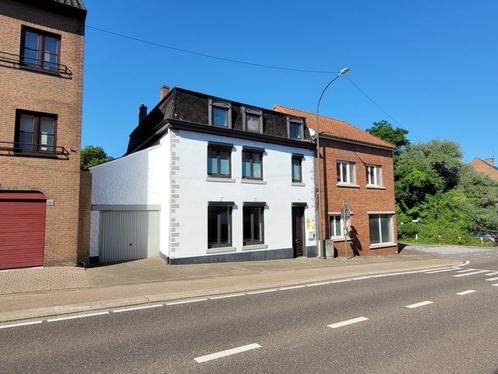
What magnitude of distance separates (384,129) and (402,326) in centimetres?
4237

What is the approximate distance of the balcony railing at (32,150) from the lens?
38.7 ft

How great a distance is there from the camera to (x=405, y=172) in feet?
121

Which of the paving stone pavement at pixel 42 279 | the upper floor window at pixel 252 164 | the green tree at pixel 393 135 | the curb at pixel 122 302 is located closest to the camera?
the curb at pixel 122 302

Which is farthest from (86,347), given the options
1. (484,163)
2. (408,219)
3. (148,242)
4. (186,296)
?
(484,163)

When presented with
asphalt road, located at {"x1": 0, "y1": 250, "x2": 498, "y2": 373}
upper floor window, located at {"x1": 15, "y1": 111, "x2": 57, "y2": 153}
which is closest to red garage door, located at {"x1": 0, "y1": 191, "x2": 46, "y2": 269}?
upper floor window, located at {"x1": 15, "y1": 111, "x2": 57, "y2": 153}

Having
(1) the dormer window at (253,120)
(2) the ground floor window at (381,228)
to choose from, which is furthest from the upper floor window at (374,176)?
(1) the dormer window at (253,120)

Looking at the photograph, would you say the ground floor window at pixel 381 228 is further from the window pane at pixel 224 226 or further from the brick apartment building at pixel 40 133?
the brick apartment building at pixel 40 133

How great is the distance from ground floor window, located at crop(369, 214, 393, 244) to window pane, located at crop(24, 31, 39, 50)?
20.2 metres

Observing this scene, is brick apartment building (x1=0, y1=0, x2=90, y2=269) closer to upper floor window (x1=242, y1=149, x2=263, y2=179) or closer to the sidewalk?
the sidewalk

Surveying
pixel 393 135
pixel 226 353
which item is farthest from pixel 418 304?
pixel 393 135

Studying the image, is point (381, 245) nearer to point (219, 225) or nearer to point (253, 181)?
point (253, 181)

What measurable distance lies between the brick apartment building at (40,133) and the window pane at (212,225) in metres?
5.17

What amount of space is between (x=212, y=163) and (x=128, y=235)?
5031 mm

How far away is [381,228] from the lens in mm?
23438
